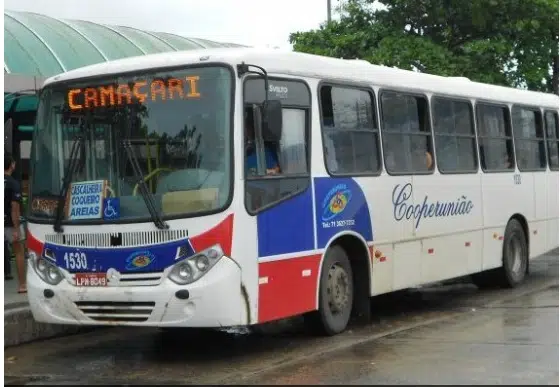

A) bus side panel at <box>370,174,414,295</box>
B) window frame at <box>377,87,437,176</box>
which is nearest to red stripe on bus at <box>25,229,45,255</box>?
bus side panel at <box>370,174,414,295</box>

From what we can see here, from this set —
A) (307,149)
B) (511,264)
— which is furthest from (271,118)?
(511,264)

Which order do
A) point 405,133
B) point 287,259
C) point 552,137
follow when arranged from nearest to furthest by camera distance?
point 287,259
point 405,133
point 552,137

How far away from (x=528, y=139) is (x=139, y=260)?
799 cm

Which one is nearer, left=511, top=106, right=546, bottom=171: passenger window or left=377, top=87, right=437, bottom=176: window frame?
left=377, top=87, right=437, bottom=176: window frame

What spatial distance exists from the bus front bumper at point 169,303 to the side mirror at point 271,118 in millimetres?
1211

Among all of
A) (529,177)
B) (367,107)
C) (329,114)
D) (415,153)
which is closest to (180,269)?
(329,114)

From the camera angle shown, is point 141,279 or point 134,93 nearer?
point 141,279

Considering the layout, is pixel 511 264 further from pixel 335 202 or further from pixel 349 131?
pixel 335 202

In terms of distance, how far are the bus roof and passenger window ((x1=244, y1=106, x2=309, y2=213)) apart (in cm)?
45

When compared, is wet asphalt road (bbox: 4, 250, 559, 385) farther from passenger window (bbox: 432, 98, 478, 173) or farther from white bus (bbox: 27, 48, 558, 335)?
passenger window (bbox: 432, 98, 478, 173)

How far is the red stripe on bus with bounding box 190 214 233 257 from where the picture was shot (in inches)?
324

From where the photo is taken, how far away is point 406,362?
27.2 feet

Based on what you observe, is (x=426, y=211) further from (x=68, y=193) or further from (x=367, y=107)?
(x=68, y=193)

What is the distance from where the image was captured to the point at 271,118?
8602 mm
